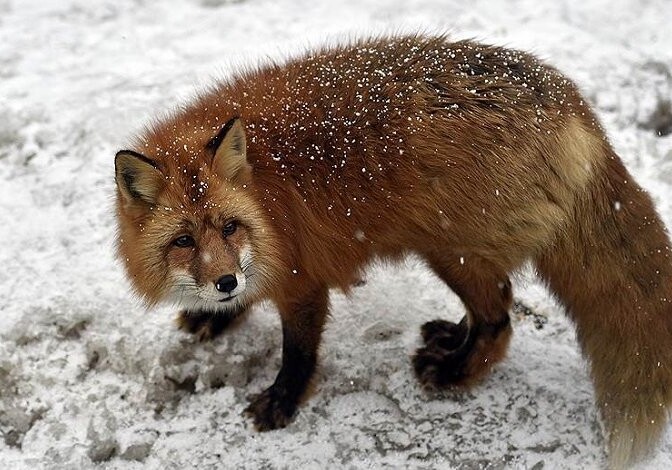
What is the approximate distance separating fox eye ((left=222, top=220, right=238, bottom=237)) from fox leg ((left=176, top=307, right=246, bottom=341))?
3.51 ft

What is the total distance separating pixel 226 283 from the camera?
3.07 metres

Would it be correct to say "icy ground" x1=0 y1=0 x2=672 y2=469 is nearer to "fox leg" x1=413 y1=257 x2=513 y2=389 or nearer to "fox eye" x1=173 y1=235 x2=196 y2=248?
"fox leg" x1=413 y1=257 x2=513 y2=389

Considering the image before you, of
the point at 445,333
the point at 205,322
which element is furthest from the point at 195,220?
the point at 445,333

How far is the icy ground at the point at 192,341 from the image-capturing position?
3.76 meters

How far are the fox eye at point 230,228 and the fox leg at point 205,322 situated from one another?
3.51 ft

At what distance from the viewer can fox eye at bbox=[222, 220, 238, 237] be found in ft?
10.6

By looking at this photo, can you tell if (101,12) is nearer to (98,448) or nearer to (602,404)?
(98,448)

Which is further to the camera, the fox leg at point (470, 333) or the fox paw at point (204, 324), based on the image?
the fox paw at point (204, 324)

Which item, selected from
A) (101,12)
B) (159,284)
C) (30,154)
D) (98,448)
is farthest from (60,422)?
(101,12)

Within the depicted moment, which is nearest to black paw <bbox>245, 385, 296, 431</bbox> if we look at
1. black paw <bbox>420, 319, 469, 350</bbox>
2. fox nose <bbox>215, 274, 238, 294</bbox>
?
black paw <bbox>420, 319, 469, 350</bbox>

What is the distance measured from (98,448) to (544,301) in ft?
9.22

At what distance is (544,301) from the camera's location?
4539mm

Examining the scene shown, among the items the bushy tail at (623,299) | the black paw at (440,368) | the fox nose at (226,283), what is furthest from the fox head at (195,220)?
the bushy tail at (623,299)

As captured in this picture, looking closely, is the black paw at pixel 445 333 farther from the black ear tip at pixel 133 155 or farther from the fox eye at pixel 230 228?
the black ear tip at pixel 133 155
